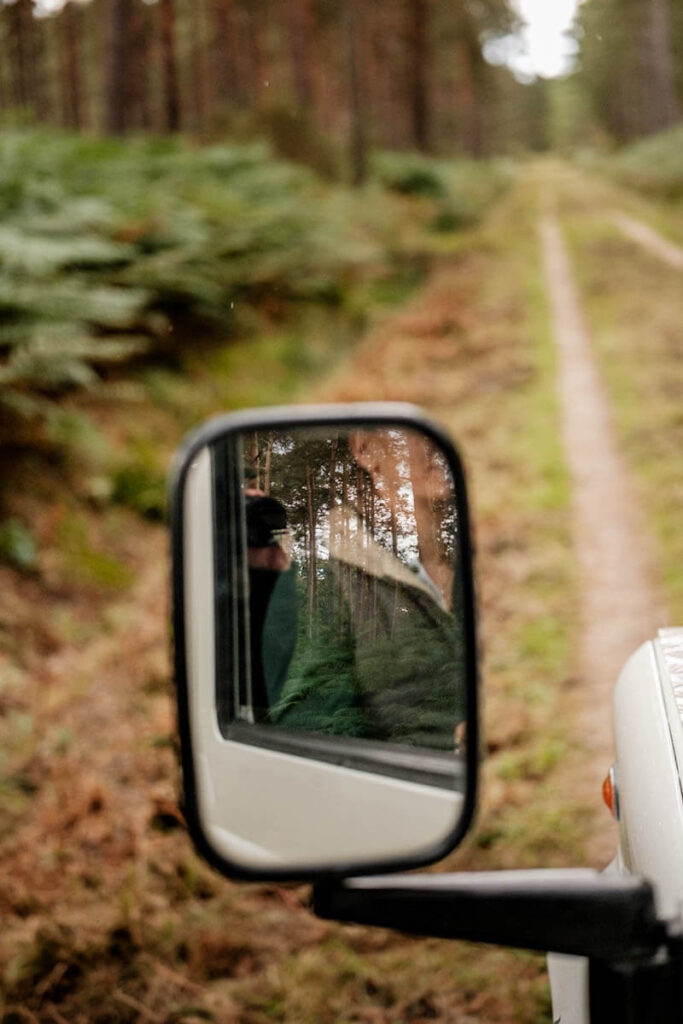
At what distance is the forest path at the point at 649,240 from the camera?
679 inches

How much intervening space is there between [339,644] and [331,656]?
0.08 ft

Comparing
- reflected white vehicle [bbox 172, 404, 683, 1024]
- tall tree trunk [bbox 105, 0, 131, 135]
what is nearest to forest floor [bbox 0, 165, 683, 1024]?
reflected white vehicle [bbox 172, 404, 683, 1024]

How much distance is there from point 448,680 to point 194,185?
38.8 feet

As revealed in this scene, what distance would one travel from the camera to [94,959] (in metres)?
3.43

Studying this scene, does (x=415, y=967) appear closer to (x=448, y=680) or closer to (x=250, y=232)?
(x=448, y=680)

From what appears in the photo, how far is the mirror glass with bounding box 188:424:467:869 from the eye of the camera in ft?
4.65

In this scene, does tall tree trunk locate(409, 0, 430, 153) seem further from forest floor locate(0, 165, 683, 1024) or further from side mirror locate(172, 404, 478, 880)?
side mirror locate(172, 404, 478, 880)

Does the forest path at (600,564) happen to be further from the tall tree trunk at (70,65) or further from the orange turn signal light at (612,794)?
the tall tree trunk at (70,65)

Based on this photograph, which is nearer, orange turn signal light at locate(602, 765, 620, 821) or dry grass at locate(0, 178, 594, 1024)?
orange turn signal light at locate(602, 765, 620, 821)

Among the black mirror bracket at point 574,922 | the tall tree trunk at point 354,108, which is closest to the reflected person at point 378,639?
the black mirror bracket at point 574,922

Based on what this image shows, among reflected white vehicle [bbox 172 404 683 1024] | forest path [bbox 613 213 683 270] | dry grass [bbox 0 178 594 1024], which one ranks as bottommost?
dry grass [bbox 0 178 594 1024]

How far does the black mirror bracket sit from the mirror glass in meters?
0.14

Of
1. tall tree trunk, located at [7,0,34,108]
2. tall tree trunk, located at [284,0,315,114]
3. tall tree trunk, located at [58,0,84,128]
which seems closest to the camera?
tall tree trunk, located at [7,0,34,108]

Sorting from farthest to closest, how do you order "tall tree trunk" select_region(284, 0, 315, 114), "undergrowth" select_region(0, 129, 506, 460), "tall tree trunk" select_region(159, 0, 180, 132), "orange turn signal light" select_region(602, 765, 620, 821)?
1. "tall tree trunk" select_region(284, 0, 315, 114)
2. "tall tree trunk" select_region(159, 0, 180, 132)
3. "undergrowth" select_region(0, 129, 506, 460)
4. "orange turn signal light" select_region(602, 765, 620, 821)
